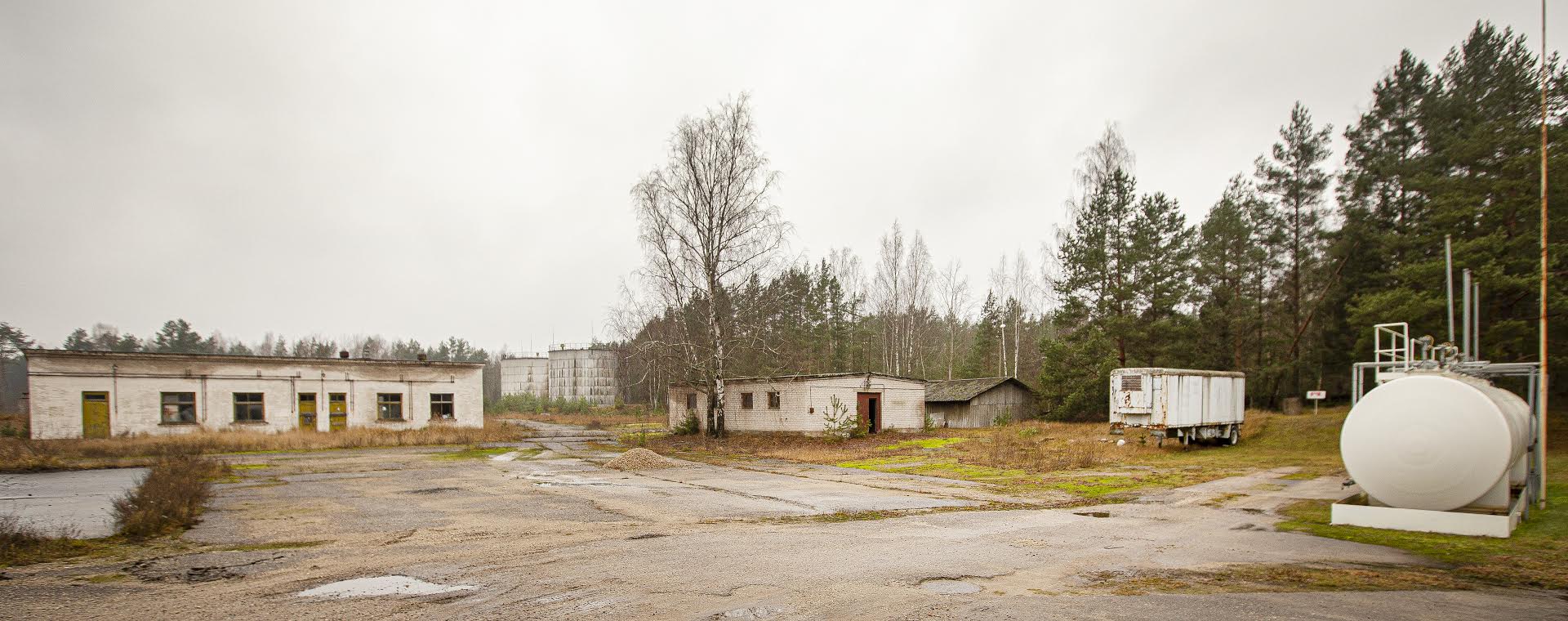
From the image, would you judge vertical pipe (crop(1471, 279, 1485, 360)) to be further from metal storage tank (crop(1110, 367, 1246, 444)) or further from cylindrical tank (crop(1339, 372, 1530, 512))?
metal storage tank (crop(1110, 367, 1246, 444))

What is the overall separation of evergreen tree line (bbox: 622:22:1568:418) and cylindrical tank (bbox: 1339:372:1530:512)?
15554mm

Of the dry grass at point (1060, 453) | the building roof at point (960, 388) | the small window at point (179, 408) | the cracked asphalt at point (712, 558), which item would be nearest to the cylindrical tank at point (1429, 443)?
the cracked asphalt at point (712, 558)

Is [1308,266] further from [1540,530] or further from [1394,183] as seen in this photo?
[1540,530]

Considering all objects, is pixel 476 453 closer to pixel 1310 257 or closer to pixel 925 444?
pixel 925 444

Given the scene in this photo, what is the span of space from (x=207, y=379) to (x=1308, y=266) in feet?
152

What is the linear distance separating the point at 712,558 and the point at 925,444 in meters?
18.7

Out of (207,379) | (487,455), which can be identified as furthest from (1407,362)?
(207,379)

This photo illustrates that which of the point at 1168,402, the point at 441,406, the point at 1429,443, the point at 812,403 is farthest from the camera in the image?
the point at 441,406

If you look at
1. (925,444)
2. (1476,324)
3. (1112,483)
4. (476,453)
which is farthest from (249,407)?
(1476,324)

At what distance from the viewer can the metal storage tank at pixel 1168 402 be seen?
72.2ft

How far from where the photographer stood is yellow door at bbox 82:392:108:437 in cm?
2495

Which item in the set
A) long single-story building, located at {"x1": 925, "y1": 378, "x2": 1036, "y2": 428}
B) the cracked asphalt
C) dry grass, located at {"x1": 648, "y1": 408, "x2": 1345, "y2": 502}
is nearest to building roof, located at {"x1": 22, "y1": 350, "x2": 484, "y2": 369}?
dry grass, located at {"x1": 648, "y1": 408, "x2": 1345, "y2": 502}

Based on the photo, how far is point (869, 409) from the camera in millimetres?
31016

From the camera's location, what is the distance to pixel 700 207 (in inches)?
1075
